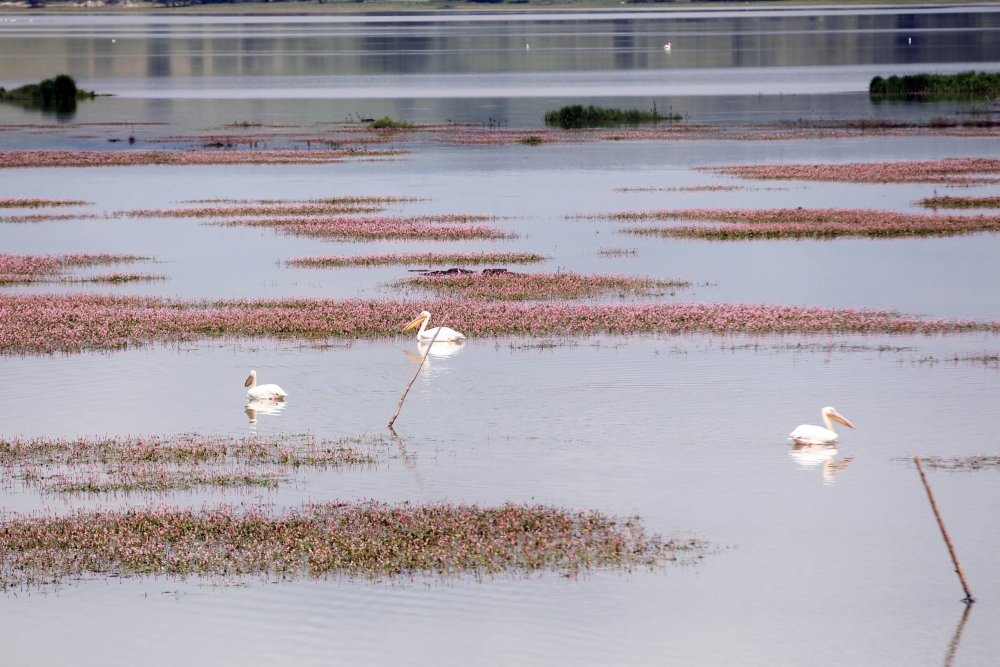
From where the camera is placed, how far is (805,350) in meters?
23.1

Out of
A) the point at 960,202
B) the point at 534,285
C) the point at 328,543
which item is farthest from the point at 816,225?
the point at 328,543

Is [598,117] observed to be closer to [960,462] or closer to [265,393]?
[265,393]

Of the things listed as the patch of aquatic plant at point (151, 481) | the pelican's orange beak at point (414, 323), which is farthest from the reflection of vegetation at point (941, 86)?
the patch of aquatic plant at point (151, 481)

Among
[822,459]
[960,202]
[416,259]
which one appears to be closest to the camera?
[822,459]

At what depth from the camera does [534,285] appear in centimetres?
2958

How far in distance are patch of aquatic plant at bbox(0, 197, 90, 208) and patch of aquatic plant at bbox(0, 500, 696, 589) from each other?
36988 millimetres

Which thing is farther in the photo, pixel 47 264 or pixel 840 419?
pixel 47 264

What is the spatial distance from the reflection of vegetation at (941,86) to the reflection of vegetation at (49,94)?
61.4 m

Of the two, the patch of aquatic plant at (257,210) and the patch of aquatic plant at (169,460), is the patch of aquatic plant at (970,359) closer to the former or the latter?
the patch of aquatic plant at (169,460)

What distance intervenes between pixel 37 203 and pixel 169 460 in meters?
35.6

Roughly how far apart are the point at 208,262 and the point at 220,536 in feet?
71.7

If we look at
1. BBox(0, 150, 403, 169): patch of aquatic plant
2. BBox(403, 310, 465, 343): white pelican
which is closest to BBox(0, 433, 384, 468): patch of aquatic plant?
BBox(403, 310, 465, 343): white pelican

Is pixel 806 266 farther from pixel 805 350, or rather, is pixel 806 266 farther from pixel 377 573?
pixel 377 573

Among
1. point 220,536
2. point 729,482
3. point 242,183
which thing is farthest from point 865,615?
point 242,183
